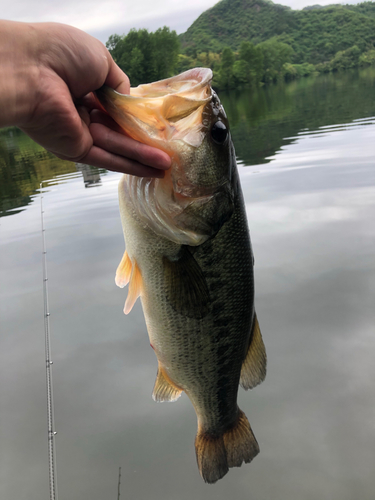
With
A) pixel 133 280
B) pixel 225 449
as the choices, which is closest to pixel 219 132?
pixel 133 280

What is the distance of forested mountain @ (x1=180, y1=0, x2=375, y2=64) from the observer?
116875 millimetres

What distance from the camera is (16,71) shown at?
106 cm

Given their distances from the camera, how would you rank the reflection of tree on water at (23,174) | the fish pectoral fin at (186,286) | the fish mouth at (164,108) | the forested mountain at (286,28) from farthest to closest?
1. the forested mountain at (286,28)
2. the reflection of tree on water at (23,174)
3. the fish pectoral fin at (186,286)
4. the fish mouth at (164,108)

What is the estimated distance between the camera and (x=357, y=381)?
135 inches

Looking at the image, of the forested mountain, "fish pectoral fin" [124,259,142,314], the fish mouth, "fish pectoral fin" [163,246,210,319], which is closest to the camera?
the fish mouth

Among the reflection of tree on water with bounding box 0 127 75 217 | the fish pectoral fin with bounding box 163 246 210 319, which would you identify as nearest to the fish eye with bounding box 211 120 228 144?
the fish pectoral fin with bounding box 163 246 210 319

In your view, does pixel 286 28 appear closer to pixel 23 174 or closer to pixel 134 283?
pixel 23 174

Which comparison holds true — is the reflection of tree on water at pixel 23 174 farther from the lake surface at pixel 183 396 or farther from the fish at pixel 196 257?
the fish at pixel 196 257

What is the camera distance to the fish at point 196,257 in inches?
57.5

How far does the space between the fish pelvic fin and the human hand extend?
60.8 inches

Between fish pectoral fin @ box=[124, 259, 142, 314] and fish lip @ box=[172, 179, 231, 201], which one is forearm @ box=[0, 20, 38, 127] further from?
fish pectoral fin @ box=[124, 259, 142, 314]

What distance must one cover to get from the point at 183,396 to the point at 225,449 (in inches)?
53.5

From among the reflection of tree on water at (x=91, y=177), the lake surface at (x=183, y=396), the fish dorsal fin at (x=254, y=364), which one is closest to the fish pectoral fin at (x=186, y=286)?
the fish dorsal fin at (x=254, y=364)

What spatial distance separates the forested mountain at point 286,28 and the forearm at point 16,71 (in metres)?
99.5
